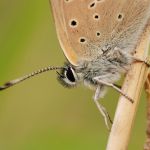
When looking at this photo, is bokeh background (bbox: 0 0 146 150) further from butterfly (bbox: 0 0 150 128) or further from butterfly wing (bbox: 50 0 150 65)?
butterfly wing (bbox: 50 0 150 65)

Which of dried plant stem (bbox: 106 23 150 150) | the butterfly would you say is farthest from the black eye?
dried plant stem (bbox: 106 23 150 150)

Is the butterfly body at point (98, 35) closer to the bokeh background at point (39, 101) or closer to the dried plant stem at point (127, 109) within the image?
the dried plant stem at point (127, 109)

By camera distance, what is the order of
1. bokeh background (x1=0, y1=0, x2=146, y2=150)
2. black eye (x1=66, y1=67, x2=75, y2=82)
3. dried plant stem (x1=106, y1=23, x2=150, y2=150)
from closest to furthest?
dried plant stem (x1=106, y1=23, x2=150, y2=150)
black eye (x1=66, y1=67, x2=75, y2=82)
bokeh background (x1=0, y1=0, x2=146, y2=150)

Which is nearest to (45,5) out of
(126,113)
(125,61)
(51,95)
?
(51,95)

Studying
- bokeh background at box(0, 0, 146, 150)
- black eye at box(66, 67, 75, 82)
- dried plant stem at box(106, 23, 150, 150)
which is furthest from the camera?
bokeh background at box(0, 0, 146, 150)

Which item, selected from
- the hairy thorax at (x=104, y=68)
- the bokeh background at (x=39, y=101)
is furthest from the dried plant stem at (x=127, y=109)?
the bokeh background at (x=39, y=101)
